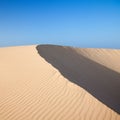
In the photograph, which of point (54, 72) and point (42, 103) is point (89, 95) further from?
point (54, 72)

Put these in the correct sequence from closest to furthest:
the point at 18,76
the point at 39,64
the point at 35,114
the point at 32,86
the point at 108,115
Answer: the point at 35,114, the point at 108,115, the point at 32,86, the point at 18,76, the point at 39,64

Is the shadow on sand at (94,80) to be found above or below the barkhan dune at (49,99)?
below

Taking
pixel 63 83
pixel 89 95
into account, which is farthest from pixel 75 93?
pixel 63 83

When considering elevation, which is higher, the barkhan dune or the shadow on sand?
the barkhan dune

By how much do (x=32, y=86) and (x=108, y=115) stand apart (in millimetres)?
3428

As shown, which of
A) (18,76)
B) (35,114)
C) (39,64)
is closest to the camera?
(35,114)

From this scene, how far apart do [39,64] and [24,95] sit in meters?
4.84

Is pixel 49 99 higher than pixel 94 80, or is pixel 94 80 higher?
pixel 49 99

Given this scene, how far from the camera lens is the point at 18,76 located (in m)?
10.9

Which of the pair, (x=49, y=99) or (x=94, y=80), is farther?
(x=94, y=80)

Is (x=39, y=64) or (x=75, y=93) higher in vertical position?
(x=75, y=93)

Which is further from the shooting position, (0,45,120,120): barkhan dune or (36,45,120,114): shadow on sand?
(36,45,120,114): shadow on sand

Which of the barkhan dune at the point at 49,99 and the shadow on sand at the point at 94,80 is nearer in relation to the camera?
the barkhan dune at the point at 49,99

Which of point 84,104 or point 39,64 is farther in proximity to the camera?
point 39,64
